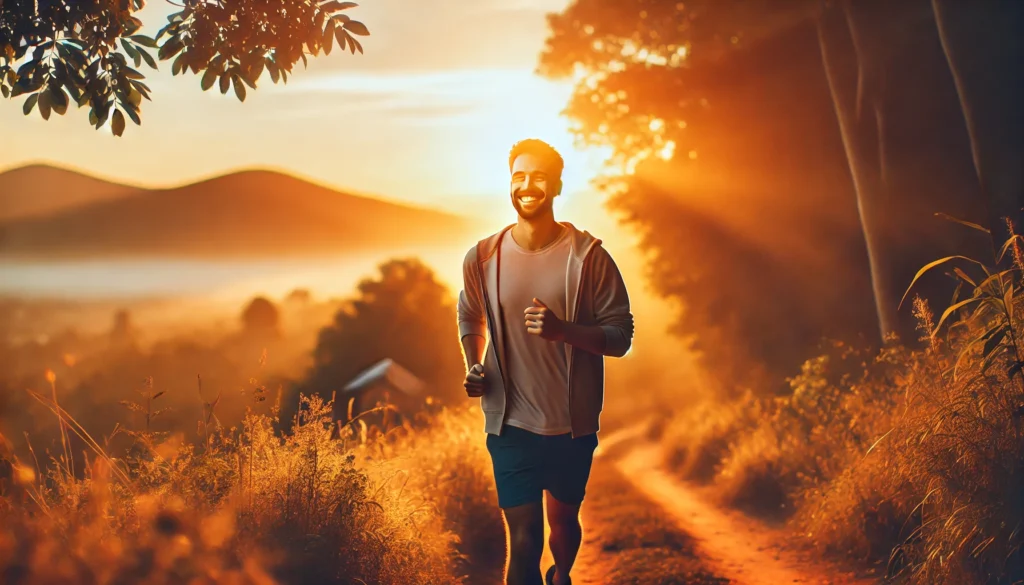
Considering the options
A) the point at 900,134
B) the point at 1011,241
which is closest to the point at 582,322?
the point at 1011,241

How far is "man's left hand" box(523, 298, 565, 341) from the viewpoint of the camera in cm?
360

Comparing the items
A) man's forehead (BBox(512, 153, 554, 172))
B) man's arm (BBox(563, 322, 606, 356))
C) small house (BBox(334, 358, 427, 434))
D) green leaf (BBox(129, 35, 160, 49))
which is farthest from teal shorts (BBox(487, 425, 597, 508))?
small house (BBox(334, 358, 427, 434))

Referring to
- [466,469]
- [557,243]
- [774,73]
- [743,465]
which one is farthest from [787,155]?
[557,243]

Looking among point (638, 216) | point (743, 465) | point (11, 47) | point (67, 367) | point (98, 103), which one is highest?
point (11, 47)

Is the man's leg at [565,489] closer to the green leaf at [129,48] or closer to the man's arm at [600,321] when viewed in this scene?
the man's arm at [600,321]

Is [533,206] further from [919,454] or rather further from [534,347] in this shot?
[919,454]

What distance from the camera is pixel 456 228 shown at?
863cm

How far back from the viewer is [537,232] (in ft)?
13.2

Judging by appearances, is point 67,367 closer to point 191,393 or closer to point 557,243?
point 191,393

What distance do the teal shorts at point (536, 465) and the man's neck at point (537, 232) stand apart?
2.78 ft

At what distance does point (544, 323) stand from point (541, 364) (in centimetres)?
44

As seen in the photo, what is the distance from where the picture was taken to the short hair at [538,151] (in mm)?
3979

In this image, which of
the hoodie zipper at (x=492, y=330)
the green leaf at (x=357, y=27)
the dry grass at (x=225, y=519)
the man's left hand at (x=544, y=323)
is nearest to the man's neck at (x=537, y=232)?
the hoodie zipper at (x=492, y=330)

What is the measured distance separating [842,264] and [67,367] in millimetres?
7532
